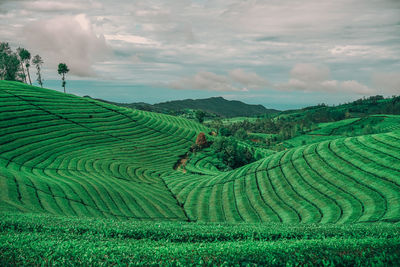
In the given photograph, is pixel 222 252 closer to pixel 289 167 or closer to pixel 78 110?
pixel 289 167

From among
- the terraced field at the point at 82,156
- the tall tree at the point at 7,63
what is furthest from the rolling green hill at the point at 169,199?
the tall tree at the point at 7,63

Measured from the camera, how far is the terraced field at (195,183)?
35.2 meters

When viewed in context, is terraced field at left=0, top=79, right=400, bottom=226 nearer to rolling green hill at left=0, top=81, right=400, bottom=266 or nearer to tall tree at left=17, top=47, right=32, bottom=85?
rolling green hill at left=0, top=81, right=400, bottom=266

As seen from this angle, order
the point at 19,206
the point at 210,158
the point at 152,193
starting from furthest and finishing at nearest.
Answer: the point at 210,158 < the point at 152,193 < the point at 19,206

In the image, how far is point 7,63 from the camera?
143m

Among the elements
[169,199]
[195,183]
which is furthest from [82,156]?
[169,199]

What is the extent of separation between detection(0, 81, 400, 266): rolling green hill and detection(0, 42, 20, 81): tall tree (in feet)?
132

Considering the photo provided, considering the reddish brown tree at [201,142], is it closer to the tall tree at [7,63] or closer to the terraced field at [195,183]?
the terraced field at [195,183]

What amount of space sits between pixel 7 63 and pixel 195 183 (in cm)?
13646

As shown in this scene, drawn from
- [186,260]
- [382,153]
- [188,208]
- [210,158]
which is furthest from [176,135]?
[186,260]

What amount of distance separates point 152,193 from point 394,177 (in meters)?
39.6

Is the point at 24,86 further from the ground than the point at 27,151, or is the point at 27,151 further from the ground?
the point at 24,86

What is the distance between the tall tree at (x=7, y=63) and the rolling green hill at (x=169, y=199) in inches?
1587

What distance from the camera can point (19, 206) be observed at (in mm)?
30812
